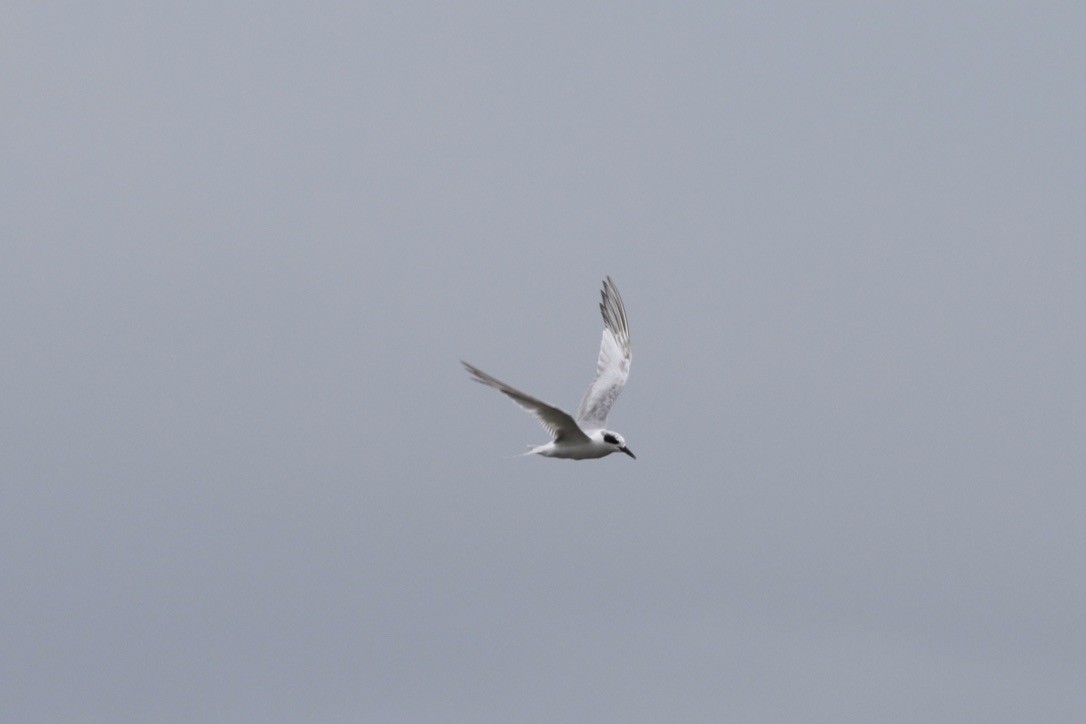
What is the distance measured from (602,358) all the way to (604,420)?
2.69 meters

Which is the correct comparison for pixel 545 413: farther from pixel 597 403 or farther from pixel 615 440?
pixel 597 403

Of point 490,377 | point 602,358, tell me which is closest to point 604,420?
point 602,358

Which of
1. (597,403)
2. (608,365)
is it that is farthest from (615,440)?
(608,365)

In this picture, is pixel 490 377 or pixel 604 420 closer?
pixel 490 377

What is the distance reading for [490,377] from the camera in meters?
33.5

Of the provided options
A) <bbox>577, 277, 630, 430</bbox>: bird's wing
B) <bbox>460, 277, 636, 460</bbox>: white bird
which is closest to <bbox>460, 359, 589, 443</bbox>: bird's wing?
<bbox>460, 277, 636, 460</bbox>: white bird

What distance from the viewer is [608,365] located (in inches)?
1793

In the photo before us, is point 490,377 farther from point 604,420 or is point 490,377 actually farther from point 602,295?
point 602,295

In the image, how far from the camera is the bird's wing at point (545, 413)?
3338 cm

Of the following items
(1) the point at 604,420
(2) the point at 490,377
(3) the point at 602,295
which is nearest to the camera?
(2) the point at 490,377

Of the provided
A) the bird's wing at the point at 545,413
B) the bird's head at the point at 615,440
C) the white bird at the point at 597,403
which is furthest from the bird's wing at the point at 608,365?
the bird's wing at the point at 545,413

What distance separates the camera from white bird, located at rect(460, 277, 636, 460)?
35625mm

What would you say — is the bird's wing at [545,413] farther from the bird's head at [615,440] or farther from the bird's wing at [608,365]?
the bird's wing at [608,365]

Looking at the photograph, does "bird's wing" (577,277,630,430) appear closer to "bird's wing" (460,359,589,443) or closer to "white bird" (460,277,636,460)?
"white bird" (460,277,636,460)
